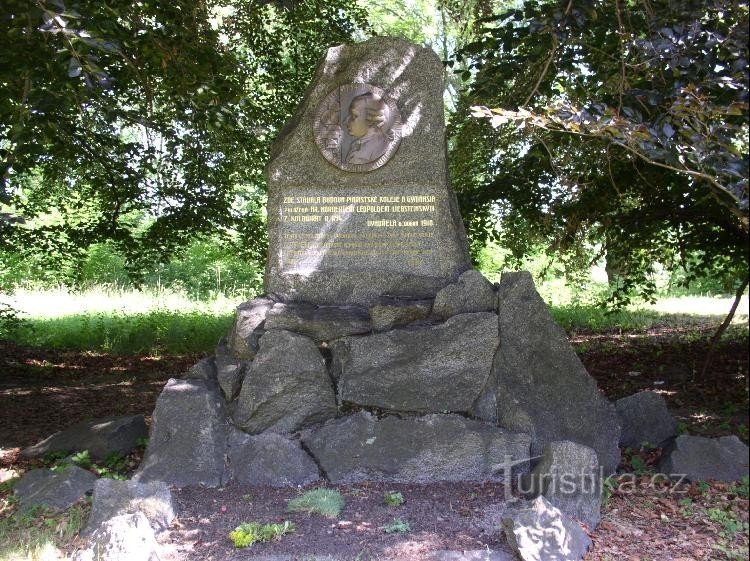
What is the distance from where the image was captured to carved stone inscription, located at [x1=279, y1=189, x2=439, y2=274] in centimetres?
510

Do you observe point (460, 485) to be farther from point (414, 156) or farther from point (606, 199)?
point (606, 199)

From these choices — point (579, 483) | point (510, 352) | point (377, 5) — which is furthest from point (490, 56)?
point (377, 5)

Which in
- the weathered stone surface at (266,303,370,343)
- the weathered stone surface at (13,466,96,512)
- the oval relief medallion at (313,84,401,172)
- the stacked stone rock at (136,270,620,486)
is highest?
the oval relief medallion at (313,84,401,172)

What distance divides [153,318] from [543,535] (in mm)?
8967

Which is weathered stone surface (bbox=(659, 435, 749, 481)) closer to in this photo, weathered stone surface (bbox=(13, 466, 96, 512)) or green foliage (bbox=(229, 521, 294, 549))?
green foliage (bbox=(229, 521, 294, 549))

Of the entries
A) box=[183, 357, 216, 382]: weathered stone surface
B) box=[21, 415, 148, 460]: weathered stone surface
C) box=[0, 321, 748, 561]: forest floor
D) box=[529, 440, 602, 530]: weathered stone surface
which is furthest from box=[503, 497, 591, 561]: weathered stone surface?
box=[21, 415, 148, 460]: weathered stone surface

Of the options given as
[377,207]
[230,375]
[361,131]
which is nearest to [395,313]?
[377,207]

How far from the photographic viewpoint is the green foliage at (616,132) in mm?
3713

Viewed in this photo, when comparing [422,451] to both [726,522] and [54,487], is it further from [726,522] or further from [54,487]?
[54,487]

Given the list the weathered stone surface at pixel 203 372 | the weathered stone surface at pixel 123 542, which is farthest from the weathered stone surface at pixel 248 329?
the weathered stone surface at pixel 123 542

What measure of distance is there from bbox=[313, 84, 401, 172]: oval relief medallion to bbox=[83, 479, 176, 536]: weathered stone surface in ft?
8.27

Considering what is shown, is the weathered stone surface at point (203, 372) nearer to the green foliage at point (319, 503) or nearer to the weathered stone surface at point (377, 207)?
the weathered stone surface at point (377, 207)

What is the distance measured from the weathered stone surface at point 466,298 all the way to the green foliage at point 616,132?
3.29ft

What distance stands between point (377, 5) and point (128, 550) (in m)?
18.0
